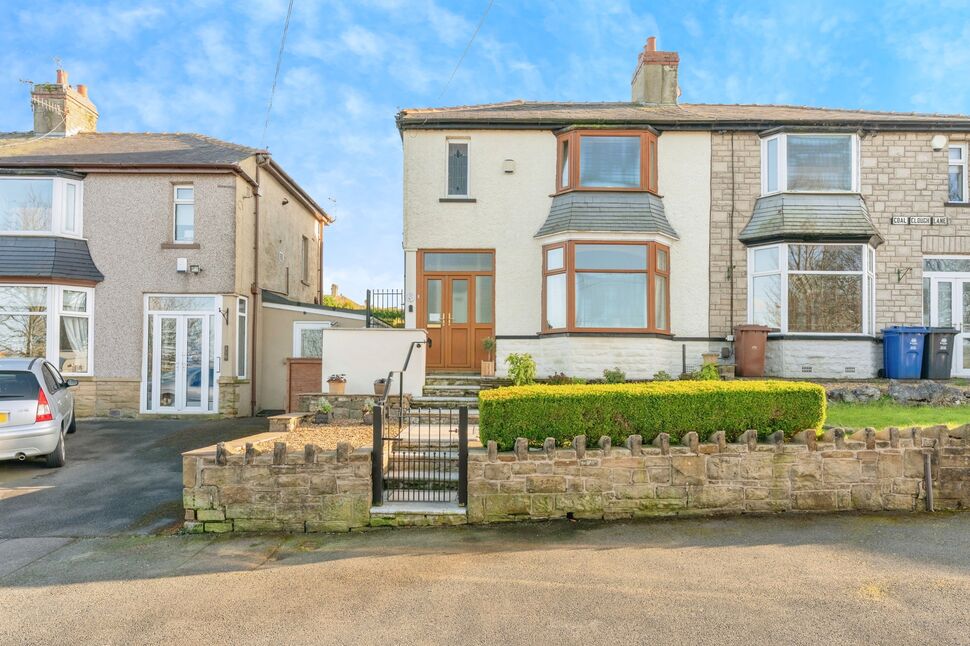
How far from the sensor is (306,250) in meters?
21.2

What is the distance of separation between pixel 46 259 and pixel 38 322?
1438 millimetres

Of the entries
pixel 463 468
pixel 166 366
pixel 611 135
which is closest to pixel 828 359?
pixel 611 135

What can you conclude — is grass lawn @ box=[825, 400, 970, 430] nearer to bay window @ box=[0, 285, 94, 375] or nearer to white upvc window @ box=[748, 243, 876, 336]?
white upvc window @ box=[748, 243, 876, 336]

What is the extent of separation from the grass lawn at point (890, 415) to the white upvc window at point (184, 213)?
45.3ft

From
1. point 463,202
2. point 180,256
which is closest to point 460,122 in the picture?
point 463,202

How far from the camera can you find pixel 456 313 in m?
13.7

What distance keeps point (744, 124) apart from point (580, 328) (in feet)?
19.7

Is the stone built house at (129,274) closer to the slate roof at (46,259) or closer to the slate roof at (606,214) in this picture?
the slate roof at (46,259)

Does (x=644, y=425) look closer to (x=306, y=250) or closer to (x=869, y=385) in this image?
(x=869, y=385)

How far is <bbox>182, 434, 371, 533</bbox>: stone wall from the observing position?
6.54 meters

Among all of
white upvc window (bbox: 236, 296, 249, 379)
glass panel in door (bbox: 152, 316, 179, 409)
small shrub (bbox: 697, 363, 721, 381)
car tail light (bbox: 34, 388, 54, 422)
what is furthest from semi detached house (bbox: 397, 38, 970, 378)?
car tail light (bbox: 34, 388, 54, 422)

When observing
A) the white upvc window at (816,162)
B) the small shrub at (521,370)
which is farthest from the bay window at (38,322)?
the white upvc window at (816,162)

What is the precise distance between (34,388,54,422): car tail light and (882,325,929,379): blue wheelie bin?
49.8ft

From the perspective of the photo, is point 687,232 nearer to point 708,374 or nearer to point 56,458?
point 708,374
